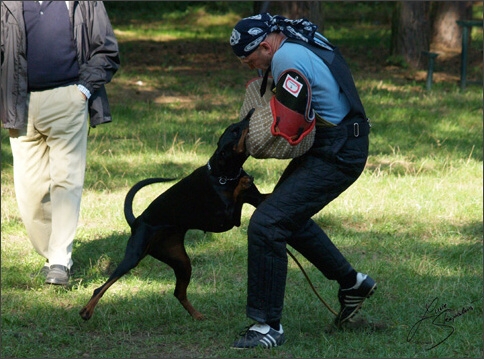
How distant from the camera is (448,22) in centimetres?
1700

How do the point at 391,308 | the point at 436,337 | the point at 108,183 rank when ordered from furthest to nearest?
the point at 108,183 → the point at 391,308 → the point at 436,337

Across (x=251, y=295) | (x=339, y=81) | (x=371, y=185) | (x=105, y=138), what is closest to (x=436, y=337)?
(x=251, y=295)

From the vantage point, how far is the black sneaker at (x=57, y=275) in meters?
5.74

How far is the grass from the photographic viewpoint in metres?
4.86

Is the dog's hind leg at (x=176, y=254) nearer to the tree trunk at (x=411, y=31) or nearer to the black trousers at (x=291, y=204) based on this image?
the black trousers at (x=291, y=204)

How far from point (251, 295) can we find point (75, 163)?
1.94 meters

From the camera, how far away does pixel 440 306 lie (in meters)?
5.38

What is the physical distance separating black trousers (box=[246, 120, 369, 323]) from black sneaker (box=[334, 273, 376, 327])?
532 mm

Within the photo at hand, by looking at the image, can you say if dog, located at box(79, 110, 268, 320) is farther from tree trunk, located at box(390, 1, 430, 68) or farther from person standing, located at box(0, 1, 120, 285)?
tree trunk, located at box(390, 1, 430, 68)

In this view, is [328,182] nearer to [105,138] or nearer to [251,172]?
[251,172]

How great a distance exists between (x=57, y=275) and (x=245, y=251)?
1.53 meters

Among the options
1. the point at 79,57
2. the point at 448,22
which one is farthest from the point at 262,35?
the point at 448,22

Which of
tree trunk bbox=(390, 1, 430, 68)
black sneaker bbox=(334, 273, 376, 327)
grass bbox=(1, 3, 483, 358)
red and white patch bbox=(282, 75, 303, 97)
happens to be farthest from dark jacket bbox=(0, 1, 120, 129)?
tree trunk bbox=(390, 1, 430, 68)

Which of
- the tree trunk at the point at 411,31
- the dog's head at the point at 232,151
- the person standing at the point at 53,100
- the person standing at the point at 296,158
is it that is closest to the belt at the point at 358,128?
the person standing at the point at 296,158
